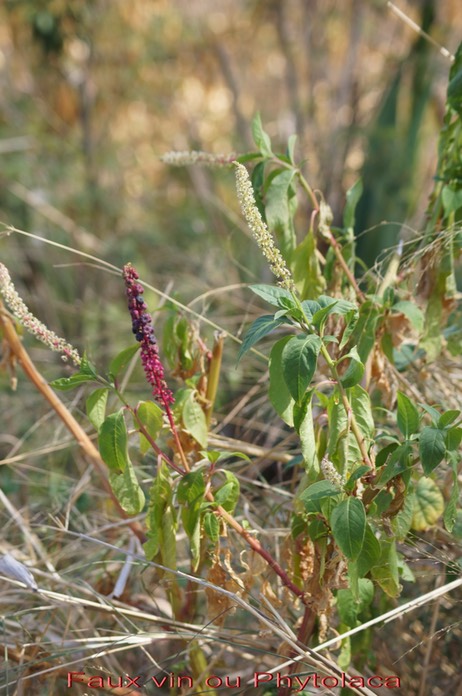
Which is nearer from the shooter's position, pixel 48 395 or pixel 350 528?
pixel 350 528

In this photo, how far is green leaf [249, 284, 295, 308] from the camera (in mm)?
693

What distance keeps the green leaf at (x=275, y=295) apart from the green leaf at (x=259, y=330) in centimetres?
1

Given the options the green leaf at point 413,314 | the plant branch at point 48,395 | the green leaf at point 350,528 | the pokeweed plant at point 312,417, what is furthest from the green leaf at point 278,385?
the plant branch at point 48,395

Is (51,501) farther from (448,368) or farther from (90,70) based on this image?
(90,70)

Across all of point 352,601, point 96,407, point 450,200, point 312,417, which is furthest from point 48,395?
point 450,200

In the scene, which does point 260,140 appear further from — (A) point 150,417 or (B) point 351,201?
(A) point 150,417

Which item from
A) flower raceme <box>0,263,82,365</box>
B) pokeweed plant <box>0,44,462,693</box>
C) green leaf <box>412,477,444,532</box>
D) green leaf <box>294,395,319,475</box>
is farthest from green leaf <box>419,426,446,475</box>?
flower raceme <box>0,263,82,365</box>

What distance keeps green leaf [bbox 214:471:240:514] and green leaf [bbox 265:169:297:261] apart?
0.26m

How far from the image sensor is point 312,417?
0.88 m

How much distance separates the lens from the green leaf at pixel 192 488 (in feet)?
2.56

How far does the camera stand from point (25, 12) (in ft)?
8.92

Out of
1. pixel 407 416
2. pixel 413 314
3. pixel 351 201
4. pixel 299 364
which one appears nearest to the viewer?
pixel 299 364

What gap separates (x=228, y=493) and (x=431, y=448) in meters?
0.21

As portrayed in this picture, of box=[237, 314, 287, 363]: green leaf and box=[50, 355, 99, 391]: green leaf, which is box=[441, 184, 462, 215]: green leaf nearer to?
box=[237, 314, 287, 363]: green leaf
